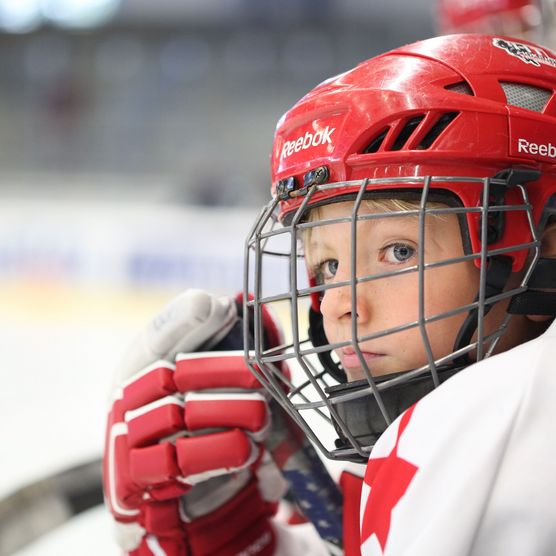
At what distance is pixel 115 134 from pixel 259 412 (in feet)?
20.6

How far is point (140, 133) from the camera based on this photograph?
6.86m

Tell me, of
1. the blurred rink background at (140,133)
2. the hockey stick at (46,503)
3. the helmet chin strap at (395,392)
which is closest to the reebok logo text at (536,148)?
the helmet chin strap at (395,392)

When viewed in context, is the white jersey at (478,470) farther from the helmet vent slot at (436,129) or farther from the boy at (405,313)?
the helmet vent slot at (436,129)

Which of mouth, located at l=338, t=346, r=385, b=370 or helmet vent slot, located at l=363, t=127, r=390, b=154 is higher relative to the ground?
helmet vent slot, located at l=363, t=127, r=390, b=154

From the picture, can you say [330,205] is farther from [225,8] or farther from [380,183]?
[225,8]

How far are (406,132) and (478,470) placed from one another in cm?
37

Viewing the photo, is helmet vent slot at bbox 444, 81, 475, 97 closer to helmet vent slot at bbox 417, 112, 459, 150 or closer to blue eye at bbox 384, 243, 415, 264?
helmet vent slot at bbox 417, 112, 459, 150

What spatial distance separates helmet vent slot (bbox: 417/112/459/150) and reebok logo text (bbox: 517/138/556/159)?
69 mm

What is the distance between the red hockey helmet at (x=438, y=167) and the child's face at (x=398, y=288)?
22 millimetres

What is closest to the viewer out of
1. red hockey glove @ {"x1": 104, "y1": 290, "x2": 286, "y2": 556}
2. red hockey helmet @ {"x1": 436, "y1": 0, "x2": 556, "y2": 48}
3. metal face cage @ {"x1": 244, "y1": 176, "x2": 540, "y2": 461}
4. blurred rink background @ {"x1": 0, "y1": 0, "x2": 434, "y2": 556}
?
metal face cage @ {"x1": 244, "y1": 176, "x2": 540, "y2": 461}

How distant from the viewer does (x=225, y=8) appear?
6.77 metres

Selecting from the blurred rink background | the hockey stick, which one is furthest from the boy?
the blurred rink background

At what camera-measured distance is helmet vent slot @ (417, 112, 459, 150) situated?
76 centimetres

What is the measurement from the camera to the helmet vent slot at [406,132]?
2.51ft
